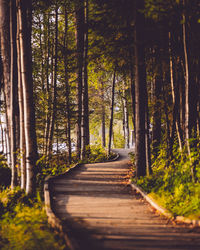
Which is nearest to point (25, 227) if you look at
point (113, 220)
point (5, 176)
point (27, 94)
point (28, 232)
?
point (28, 232)

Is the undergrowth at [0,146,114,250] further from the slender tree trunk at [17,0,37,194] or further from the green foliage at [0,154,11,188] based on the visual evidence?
the green foliage at [0,154,11,188]

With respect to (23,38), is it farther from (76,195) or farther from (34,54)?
(34,54)

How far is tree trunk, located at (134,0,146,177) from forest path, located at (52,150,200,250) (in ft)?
3.48

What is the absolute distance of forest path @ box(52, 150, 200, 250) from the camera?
13.4 feet

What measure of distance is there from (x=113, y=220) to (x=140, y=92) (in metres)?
4.87

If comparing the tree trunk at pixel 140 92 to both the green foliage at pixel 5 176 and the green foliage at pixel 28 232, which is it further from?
the green foliage at pixel 5 176

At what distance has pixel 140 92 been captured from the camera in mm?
8844

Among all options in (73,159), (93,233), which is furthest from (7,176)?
(93,233)

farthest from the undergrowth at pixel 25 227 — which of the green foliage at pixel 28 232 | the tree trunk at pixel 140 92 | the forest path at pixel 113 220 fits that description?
the tree trunk at pixel 140 92

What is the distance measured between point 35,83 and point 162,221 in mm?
12812

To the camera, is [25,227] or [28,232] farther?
[25,227]

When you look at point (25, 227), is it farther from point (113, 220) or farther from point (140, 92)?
point (140, 92)

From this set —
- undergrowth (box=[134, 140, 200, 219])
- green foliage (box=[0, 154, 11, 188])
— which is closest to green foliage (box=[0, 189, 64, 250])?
undergrowth (box=[134, 140, 200, 219])

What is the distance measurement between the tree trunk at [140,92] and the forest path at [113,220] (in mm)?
1061
